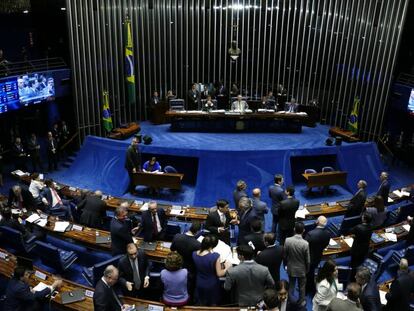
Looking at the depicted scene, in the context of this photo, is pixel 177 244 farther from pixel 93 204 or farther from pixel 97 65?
pixel 97 65

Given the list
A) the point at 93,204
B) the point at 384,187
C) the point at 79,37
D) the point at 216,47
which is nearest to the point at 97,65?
the point at 79,37

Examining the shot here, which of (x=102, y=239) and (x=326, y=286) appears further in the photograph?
(x=102, y=239)

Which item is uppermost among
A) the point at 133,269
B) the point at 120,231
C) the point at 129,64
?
the point at 129,64

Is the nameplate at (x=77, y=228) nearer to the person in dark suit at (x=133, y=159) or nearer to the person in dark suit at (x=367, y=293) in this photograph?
the person in dark suit at (x=133, y=159)

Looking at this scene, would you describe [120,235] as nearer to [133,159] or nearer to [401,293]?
[401,293]

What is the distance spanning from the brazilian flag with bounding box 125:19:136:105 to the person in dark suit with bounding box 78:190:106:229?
807 cm

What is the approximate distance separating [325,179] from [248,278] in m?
6.73

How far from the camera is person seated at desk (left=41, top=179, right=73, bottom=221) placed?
8.30 meters

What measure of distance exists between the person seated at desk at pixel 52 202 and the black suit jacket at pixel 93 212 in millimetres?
830

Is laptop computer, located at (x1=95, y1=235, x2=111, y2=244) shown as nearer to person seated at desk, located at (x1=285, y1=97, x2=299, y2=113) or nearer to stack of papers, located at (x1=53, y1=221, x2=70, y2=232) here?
stack of papers, located at (x1=53, y1=221, x2=70, y2=232)

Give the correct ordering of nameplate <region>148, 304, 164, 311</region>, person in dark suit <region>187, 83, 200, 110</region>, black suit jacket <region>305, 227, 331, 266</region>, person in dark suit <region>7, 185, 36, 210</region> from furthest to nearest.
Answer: person in dark suit <region>187, 83, 200, 110</region>, person in dark suit <region>7, 185, 36, 210</region>, black suit jacket <region>305, 227, 331, 266</region>, nameplate <region>148, 304, 164, 311</region>

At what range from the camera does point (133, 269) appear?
507cm

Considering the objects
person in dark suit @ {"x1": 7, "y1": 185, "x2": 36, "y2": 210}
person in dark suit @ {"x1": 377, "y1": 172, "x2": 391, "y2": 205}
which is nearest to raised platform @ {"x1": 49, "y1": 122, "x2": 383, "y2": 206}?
person in dark suit @ {"x1": 377, "y1": 172, "x2": 391, "y2": 205}

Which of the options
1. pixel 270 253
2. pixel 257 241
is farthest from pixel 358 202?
pixel 270 253
